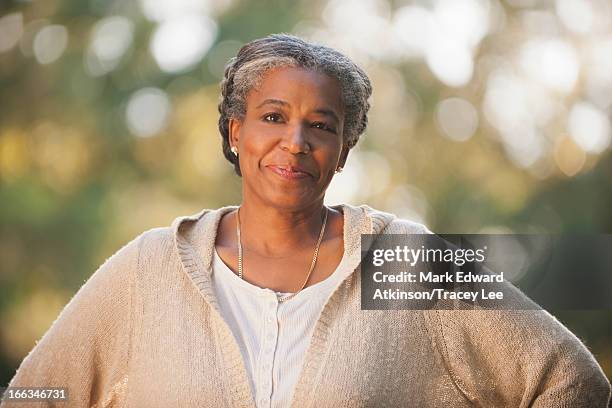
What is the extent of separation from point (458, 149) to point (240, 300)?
4968 millimetres

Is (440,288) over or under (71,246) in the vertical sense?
under

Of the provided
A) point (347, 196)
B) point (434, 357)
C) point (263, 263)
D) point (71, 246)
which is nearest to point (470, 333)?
point (434, 357)

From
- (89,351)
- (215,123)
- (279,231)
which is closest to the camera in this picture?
(89,351)

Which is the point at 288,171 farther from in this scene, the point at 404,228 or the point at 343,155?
the point at 404,228

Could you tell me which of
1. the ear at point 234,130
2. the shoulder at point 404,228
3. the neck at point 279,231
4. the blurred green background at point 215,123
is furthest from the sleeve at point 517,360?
the blurred green background at point 215,123

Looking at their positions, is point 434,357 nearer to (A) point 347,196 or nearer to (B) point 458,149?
(A) point 347,196

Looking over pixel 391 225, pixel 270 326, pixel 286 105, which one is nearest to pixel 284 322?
pixel 270 326

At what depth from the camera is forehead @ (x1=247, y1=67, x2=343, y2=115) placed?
89.4 inches

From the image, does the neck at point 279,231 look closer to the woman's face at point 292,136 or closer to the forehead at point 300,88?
the woman's face at point 292,136

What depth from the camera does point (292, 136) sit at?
2240 millimetres

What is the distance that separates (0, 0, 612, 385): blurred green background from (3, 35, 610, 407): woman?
3.91 metres

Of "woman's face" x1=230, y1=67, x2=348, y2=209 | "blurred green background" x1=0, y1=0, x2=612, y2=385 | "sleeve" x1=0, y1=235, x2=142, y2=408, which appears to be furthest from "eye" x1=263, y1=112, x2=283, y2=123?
"blurred green background" x1=0, y1=0, x2=612, y2=385

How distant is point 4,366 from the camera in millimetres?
6371

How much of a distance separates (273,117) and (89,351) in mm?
708
